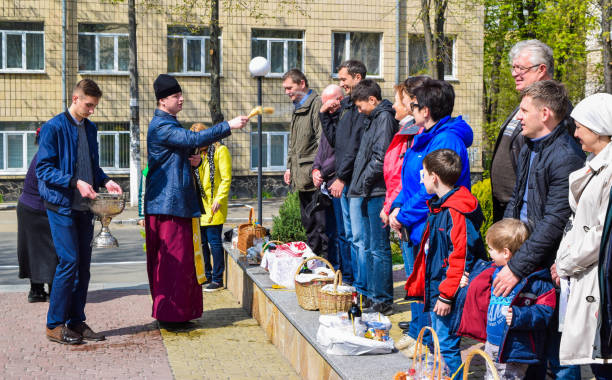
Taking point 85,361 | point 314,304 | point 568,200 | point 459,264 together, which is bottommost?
point 85,361

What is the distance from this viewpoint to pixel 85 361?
21.9 feet

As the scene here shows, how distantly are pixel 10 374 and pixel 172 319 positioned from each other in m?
1.74

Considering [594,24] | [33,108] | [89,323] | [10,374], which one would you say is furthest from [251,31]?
[10,374]

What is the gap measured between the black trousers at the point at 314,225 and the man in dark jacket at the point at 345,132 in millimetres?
971

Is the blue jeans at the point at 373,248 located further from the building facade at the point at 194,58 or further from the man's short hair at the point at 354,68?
the building facade at the point at 194,58

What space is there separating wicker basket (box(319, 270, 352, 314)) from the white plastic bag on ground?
1.80 ft

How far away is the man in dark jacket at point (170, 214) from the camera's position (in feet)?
24.8

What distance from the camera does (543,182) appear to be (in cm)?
468

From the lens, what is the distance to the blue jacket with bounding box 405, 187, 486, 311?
4.96m

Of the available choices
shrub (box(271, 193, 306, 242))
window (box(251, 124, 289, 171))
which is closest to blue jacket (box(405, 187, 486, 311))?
shrub (box(271, 193, 306, 242))

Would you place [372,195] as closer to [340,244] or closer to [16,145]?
[340,244]

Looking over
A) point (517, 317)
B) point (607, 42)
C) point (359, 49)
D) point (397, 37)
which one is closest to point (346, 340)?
point (517, 317)

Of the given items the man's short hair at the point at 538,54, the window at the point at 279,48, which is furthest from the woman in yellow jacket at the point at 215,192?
the window at the point at 279,48

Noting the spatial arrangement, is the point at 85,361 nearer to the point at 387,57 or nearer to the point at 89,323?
the point at 89,323
